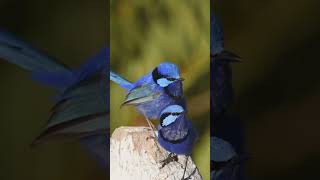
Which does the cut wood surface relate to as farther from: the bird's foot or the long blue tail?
the long blue tail

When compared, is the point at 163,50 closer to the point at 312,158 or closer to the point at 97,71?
the point at 97,71

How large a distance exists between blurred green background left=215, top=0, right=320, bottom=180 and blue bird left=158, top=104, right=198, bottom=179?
0.30m

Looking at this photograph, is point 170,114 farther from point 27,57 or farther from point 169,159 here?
point 27,57

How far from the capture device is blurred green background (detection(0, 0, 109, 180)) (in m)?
2.58

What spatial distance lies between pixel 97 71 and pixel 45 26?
337 millimetres

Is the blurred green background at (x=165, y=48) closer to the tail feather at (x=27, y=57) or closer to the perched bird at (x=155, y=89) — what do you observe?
the perched bird at (x=155, y=89)

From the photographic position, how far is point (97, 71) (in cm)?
260

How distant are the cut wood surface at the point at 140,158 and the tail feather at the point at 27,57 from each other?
445mm

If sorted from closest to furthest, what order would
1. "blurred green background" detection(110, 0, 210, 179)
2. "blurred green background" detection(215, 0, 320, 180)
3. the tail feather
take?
"blurred green background" detection(215, 0, 320, 180) → "blurred green background" detection(110, 0, 210, 179) → the tail feather

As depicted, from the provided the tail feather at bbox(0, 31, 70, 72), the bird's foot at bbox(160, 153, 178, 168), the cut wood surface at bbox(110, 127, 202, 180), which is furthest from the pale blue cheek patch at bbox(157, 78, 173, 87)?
the tail feather at bbox(0, 31, 70, 72)

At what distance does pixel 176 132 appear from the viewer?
2.54 metres

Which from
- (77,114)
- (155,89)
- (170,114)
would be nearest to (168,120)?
(170,114)

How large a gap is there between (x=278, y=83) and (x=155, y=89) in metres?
0.62

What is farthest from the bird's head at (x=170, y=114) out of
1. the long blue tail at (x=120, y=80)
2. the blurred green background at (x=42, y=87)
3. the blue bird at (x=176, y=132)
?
the blurred green background at (x=42, y=87)
